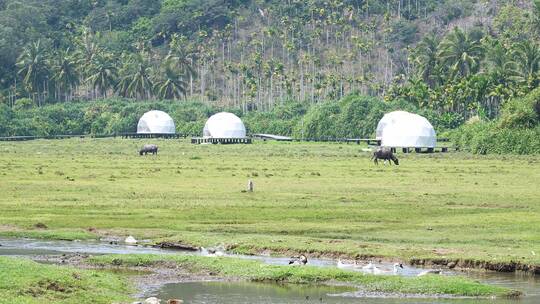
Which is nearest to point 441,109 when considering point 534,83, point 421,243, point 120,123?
point 534,83

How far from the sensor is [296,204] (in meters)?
60.8

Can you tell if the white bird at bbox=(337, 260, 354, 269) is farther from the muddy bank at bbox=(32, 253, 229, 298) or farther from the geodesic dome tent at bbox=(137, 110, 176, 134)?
the geodesic dome tent at bbox=(137, 110, 176, 134)

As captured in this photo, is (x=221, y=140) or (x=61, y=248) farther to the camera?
(x=221, y=140)

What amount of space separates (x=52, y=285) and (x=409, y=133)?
324 feet

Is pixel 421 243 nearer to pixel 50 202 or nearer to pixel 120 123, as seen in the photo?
pixel 50 202

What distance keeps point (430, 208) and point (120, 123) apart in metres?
132

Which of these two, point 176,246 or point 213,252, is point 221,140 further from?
point 213,252

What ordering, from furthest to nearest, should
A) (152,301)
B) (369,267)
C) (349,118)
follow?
(349,118) → (369,267) → (152,301)

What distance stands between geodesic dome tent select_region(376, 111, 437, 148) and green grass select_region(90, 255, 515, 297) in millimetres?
88895

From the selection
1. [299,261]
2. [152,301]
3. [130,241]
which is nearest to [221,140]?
[130,241]

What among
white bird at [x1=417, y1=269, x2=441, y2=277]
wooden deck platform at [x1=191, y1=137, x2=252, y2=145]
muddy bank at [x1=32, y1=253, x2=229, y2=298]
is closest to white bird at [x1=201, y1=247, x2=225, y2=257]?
muddy bank at [x1=32, y1=253, x2=229, y2=298]

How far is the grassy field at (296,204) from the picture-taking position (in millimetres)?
46625

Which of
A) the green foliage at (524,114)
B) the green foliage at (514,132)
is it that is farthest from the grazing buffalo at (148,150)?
the green foliage at (524,114)

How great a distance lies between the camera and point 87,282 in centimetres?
3628
